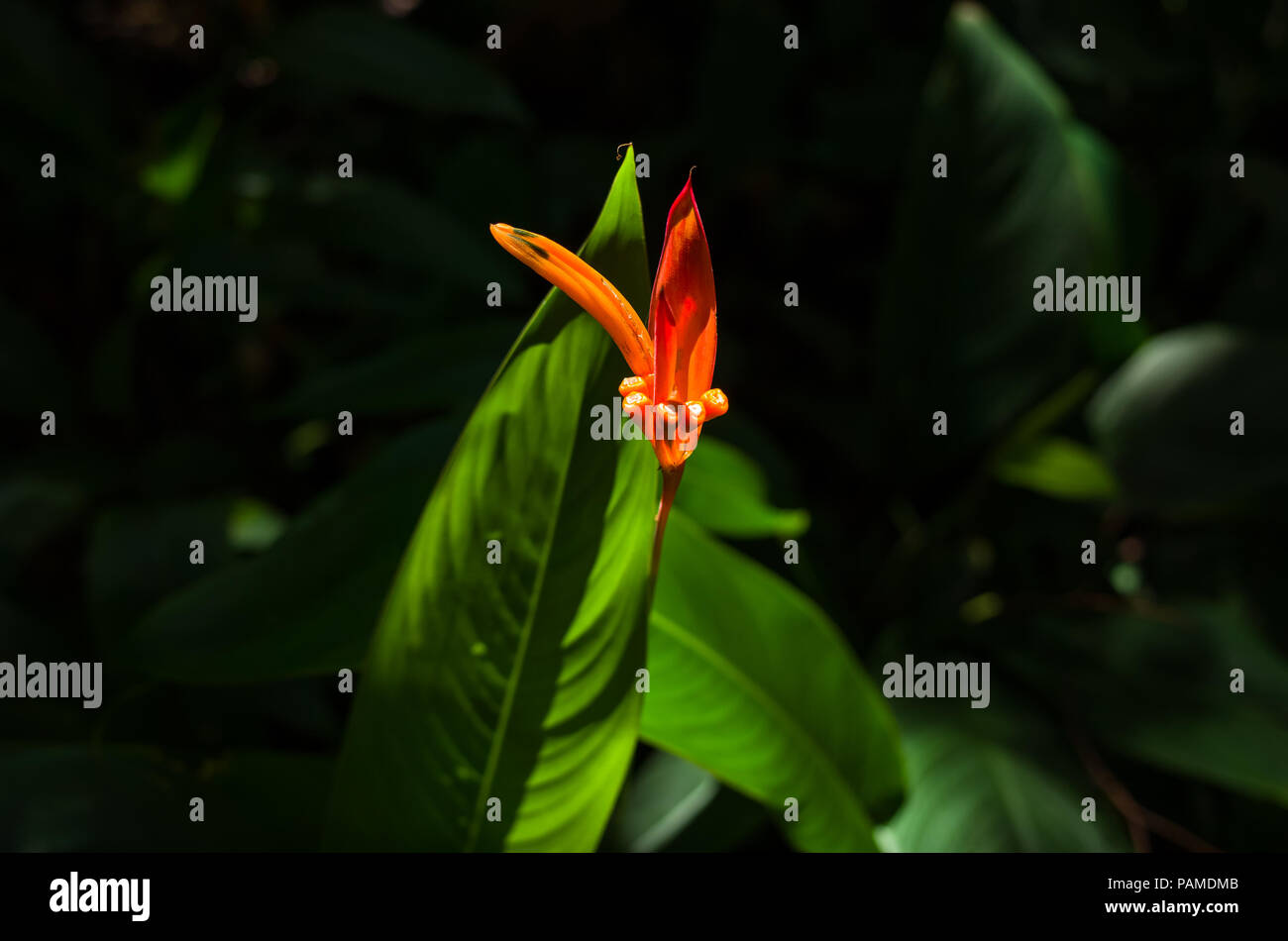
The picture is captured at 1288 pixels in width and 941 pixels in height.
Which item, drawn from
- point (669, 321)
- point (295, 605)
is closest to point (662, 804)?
point (295, 605)

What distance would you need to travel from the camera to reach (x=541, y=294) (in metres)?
1.57

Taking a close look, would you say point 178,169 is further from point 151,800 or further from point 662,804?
point 662,804

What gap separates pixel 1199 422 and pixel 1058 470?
184mm

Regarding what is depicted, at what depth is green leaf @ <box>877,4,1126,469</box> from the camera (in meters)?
1.08

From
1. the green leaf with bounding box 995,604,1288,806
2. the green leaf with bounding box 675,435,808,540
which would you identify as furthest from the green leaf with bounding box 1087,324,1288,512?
the green leaf with bounding box 675,435,808,540

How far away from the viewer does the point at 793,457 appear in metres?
1.60

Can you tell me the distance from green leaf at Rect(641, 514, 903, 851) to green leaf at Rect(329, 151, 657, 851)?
0.39ft

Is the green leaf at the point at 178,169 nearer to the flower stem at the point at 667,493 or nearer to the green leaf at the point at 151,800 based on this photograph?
the green leaf at the point at 151,800

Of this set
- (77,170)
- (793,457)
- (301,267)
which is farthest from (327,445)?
(793,457)

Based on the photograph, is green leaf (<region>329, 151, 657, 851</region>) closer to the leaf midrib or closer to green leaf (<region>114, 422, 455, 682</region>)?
the leaf midrib

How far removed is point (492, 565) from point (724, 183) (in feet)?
4.01

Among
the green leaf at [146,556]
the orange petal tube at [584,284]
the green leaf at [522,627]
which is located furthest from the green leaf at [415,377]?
the orange petal tube at [584,284]

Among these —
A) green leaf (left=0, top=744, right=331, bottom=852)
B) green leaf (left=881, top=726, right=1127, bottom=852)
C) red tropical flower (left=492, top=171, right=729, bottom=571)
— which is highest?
→ red tropical flower (left=492, top=171, right=729, bottom=571)

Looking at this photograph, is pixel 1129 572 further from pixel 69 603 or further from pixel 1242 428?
pixel 69 603
